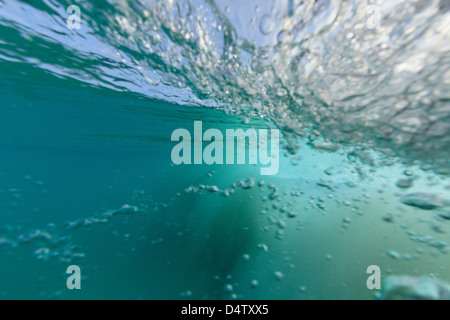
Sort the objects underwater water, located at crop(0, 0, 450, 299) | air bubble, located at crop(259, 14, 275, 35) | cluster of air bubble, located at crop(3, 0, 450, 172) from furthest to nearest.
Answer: underwater water, located at crop(0, 0, 450, 299) → air bubble, located at crop(259, 14, 275, 35) → cluster of air bubble, located at crop(3, 0, 450, 172)

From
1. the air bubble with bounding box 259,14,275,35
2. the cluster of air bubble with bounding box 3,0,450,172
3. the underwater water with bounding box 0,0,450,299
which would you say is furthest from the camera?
the underwater water with bounding box 0,0,450,299

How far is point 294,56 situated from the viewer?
4633mm

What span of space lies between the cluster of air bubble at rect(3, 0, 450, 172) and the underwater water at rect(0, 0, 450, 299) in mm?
35

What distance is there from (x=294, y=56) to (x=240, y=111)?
15.9 ft

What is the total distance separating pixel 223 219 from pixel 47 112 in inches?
519

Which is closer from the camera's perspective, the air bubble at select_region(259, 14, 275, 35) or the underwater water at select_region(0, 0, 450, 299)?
the air bubble at select_region(259, 14, 275, 35)

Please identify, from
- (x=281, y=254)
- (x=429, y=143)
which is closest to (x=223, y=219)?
(x=281, y=254)

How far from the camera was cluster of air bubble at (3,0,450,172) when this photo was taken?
332 centimetres

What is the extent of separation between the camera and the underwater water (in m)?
3.78

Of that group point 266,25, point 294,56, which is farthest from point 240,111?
point 266,25

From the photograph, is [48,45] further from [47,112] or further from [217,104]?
[47,112]

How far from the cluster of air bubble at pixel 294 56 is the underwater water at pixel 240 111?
4 cm

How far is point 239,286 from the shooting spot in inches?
265

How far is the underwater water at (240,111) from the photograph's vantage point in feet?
12.4
